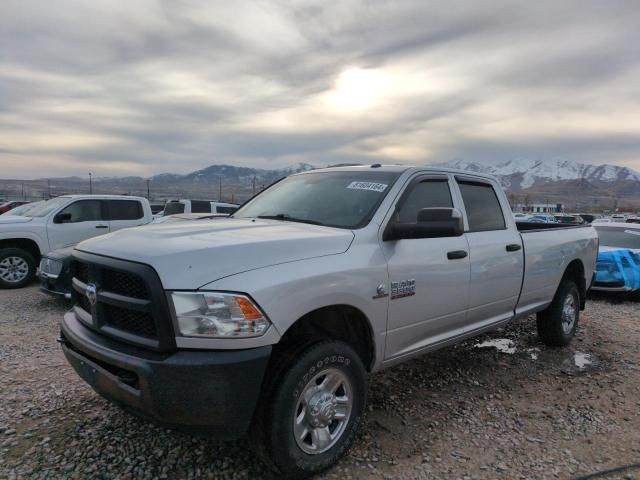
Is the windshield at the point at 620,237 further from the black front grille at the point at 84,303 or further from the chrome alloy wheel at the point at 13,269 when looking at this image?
the chrome alloy wheel at the point at 13,269

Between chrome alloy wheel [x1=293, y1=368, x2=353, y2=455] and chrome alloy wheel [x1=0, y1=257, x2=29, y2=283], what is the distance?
7.83 meters

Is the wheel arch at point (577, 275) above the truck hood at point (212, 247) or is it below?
below

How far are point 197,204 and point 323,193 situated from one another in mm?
12994

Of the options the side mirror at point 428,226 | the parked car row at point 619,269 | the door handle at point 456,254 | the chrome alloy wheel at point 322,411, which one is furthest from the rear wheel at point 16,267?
the parked car row at point 619,269

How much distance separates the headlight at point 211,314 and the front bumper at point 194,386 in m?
0.10

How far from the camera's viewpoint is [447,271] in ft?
11.6

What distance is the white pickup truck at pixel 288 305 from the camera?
2.29 meters

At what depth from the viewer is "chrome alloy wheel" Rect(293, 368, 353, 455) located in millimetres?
2629

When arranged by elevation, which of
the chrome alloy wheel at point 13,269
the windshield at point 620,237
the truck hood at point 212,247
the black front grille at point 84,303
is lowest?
the chrome alloy wheel at point 13,269

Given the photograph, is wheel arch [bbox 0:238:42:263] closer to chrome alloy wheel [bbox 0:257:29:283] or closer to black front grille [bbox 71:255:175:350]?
chrome alloy wheel [bbox 0:257:29:283]

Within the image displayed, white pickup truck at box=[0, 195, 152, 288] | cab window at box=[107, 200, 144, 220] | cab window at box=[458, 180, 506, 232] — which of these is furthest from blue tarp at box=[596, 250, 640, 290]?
cab window at box=[107, 200, 144, 220]

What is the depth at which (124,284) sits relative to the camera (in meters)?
2.54

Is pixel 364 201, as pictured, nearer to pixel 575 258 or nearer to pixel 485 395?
pixel 485 395

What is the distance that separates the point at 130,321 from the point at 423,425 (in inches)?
87.9
